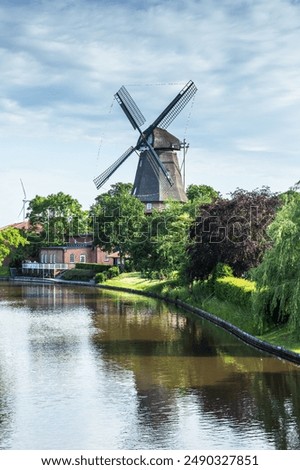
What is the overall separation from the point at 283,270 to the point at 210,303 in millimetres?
15821

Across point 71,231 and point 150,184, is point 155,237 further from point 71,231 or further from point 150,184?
point 71,231

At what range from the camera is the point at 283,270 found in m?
31.1

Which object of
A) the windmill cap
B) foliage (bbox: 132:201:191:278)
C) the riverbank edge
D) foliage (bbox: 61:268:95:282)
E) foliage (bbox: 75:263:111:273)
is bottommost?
the riverbank edge

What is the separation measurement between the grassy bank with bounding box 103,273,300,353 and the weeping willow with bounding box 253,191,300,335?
89cm

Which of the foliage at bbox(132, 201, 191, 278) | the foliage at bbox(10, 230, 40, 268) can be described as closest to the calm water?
the foliage at bbox(132, 201, 191, 278)

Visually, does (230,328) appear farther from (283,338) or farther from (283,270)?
(283,270)

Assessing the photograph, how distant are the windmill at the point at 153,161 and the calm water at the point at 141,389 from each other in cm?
5345

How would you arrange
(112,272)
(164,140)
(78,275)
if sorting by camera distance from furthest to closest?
(164,140) < (78,275) < (112,272)

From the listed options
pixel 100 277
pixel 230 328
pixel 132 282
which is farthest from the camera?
pixel 100 277

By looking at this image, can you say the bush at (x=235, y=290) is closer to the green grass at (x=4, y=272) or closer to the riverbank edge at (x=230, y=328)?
the riverbank edge at (x=230, y=328)

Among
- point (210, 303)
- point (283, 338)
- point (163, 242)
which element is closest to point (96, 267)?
point (163, 242)

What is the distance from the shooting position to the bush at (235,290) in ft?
123

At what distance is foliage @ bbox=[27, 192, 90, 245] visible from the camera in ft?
350

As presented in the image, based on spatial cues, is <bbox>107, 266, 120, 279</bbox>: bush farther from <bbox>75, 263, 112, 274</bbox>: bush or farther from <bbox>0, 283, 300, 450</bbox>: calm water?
<bbox>0, 283, 300, 450</bbox>: calm water
